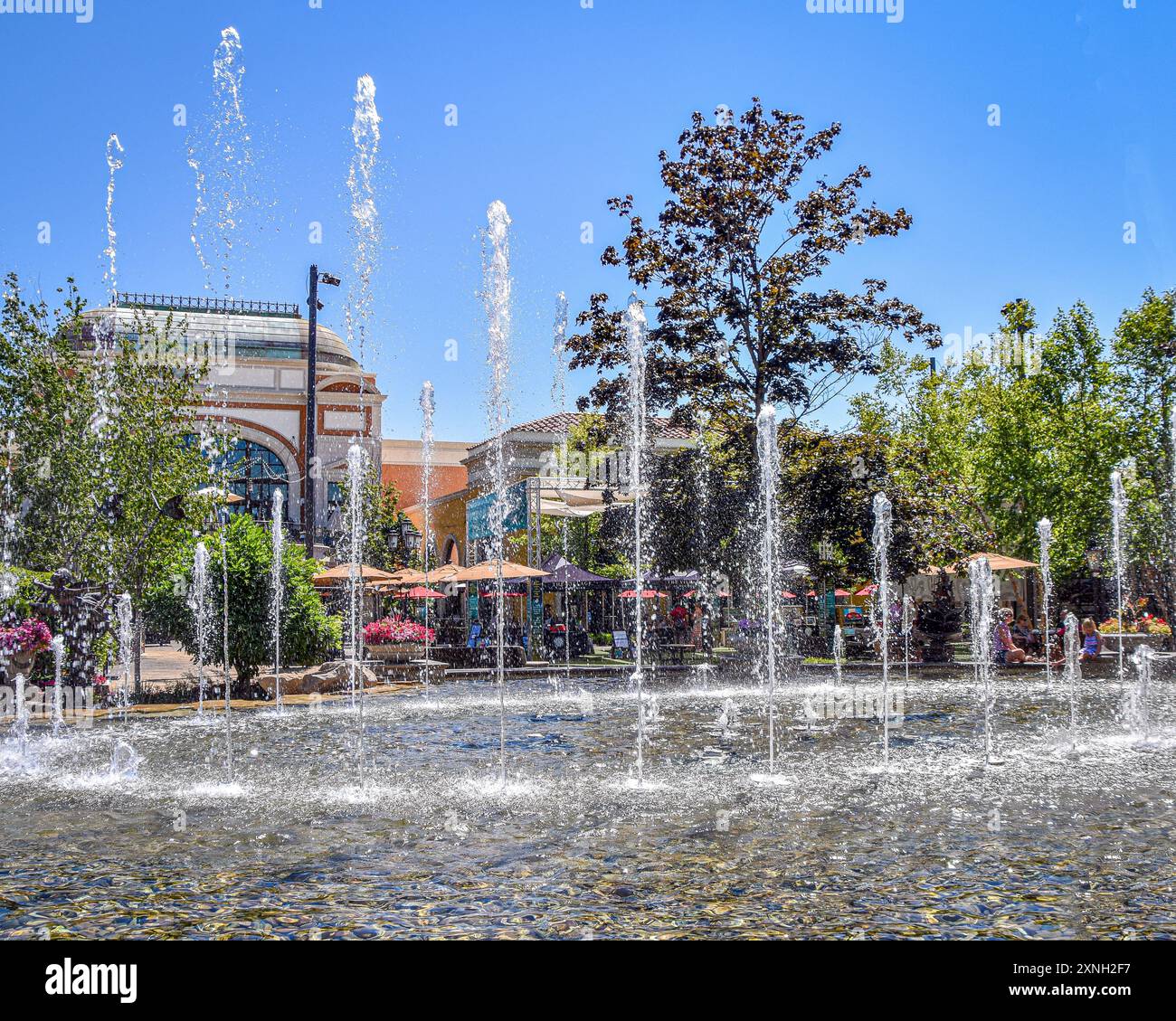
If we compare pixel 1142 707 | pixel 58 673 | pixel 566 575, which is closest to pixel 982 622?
pixel 1142 707

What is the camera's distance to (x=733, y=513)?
824 inches

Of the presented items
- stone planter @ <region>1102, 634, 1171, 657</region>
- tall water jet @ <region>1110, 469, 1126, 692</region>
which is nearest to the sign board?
tall water jet @ <region>1110, 469, 1126, 692</region>

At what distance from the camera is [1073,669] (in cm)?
→ 1588

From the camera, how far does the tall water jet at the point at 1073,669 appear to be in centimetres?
1128

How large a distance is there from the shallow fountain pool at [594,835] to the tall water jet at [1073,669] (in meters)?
0.18

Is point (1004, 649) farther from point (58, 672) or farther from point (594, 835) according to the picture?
point (594, 835)

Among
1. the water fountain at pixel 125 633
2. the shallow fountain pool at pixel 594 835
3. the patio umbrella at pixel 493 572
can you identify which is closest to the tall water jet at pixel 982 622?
the shallow fountain pool at pixel 594 835

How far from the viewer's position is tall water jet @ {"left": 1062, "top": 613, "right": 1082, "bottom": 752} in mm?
11281

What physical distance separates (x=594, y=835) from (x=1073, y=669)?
1190 centimetres

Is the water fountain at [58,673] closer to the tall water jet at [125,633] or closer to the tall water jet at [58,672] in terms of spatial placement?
the tall water jet at [58,672]

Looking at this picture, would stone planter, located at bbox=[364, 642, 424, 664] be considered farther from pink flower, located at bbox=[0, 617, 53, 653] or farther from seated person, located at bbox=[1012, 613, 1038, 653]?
seated person, located at bbox=[1012, 613, 1038, 653]

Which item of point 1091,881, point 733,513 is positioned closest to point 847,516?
point 733,513

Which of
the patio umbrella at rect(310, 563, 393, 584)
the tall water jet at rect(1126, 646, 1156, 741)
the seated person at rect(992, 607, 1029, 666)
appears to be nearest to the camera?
the tall water jet at rect(1126, 646, 1156, 741)

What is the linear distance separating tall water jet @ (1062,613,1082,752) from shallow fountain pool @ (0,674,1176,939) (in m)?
0.18
